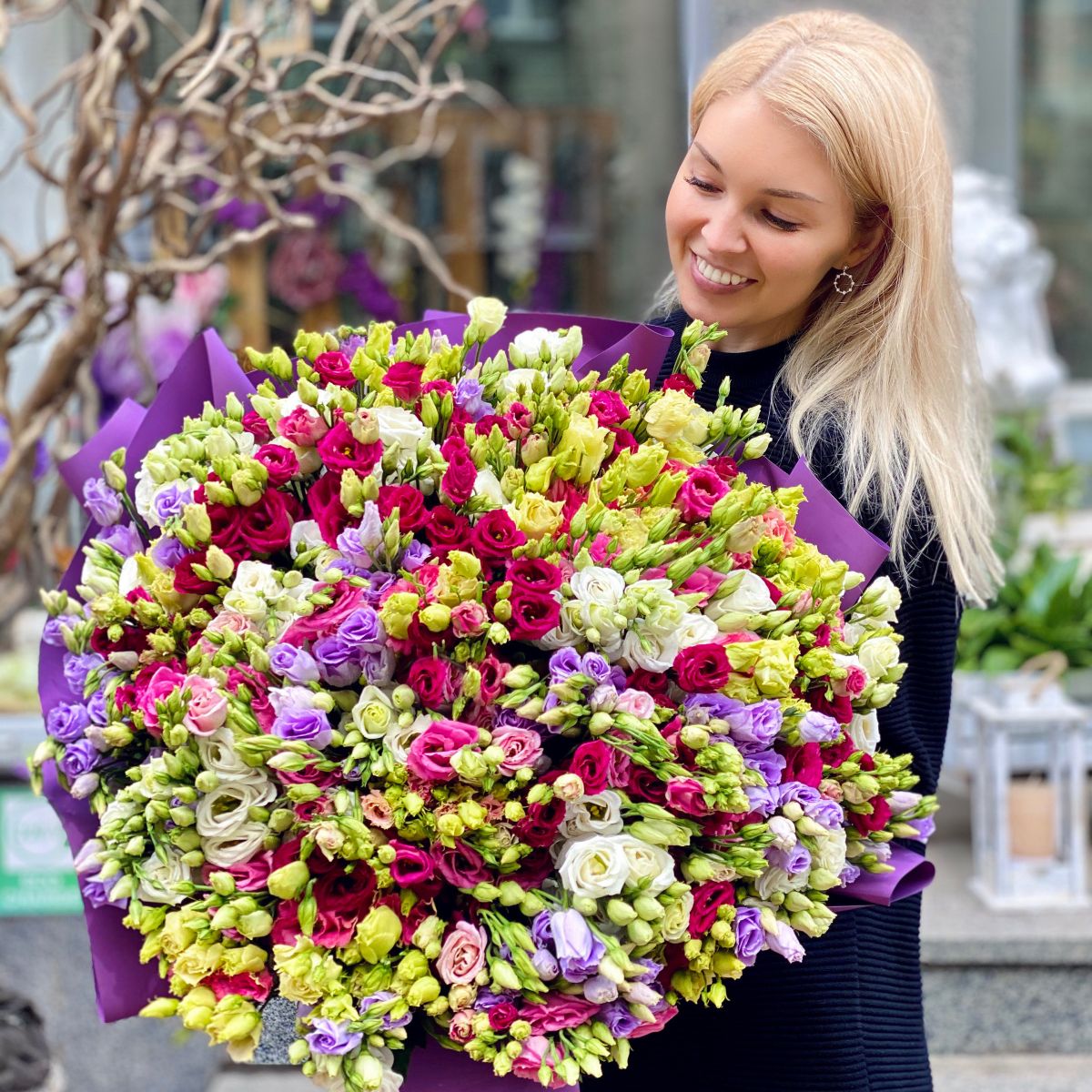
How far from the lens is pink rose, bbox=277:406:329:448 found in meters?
1.14

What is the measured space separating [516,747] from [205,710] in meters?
0.23

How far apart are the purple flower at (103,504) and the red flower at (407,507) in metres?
0.30

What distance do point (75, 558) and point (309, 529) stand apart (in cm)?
33

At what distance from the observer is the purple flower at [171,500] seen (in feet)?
3.78

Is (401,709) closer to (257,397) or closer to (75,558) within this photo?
(257,397)

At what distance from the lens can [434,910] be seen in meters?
1.07

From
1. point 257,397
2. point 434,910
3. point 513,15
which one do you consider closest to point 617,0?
point 513,15

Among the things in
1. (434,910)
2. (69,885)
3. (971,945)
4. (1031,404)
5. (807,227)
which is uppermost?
(807,227)

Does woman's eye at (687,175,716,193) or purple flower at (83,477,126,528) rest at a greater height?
woman's eye at (687,175,716,193)

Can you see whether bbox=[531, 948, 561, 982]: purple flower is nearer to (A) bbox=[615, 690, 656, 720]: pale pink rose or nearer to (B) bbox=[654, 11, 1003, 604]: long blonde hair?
(A) bbox=[615, 690, 656, 720]: pale pink rose

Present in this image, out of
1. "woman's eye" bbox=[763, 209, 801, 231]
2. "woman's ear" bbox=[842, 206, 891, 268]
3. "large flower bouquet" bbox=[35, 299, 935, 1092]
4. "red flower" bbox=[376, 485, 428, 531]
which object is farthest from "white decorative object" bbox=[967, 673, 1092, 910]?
"red flower" bbox=[376, 485, 428, 531]

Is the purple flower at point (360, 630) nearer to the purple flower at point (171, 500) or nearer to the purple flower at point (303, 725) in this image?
the purple flower at point (303, 725)

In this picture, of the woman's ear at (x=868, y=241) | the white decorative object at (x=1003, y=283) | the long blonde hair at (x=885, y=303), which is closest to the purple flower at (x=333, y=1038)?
the long blonde hair at (x=885, y=303)

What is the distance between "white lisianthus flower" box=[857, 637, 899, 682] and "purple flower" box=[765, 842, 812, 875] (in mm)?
158
